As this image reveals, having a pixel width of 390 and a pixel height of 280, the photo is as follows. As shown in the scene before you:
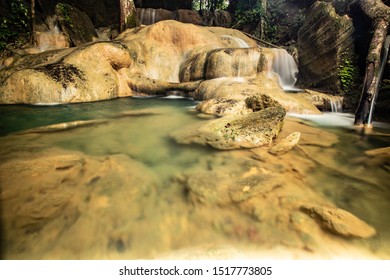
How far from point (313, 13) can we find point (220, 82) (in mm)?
4884

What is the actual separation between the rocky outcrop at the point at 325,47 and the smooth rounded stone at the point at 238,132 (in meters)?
5.02

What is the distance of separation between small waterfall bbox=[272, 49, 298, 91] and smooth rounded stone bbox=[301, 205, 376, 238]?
25.4ft

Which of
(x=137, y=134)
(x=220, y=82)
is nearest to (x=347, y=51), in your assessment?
(x=220, y=82)

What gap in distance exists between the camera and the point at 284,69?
29.4ft

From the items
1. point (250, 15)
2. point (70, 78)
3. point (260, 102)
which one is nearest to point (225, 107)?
point (260, 102)

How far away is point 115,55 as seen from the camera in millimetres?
8336

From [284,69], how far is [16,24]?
11.9 metres

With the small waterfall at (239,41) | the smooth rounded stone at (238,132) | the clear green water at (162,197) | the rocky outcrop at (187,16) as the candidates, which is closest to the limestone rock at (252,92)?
the smooth rounded stone at (238,132)

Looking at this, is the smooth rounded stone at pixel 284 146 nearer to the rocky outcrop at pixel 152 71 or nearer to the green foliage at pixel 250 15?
the rocky outcrop at pixel 152 71

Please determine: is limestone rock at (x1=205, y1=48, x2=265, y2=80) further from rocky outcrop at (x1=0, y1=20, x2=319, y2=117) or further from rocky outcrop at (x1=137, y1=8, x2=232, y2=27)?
rocky outcrop at (x1=137, y1=8, x2=232, y2=27)

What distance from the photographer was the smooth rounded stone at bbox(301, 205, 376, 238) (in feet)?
5.35

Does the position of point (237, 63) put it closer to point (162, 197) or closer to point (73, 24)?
point (162, 197)

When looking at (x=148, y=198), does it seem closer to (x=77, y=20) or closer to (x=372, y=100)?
(x=372, y=100)

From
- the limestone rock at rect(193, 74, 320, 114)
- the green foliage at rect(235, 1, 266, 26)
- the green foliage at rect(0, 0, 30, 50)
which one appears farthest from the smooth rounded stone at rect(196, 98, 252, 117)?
the green foliage at rect(235, 1, 266, 26)
